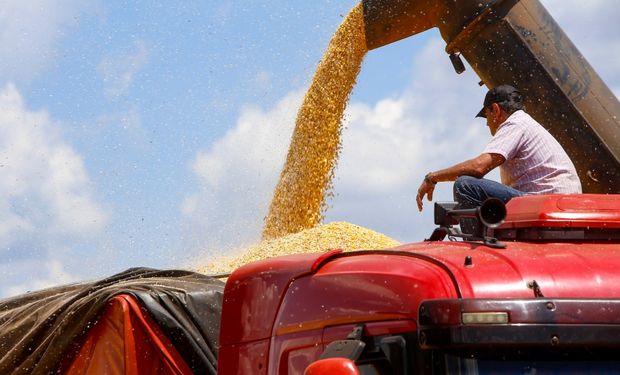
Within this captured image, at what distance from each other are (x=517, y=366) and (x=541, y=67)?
5475mm

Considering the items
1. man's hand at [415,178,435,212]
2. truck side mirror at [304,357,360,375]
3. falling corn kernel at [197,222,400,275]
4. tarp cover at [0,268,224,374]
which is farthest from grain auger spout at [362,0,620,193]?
truck side mirror at [304,357,360,375]

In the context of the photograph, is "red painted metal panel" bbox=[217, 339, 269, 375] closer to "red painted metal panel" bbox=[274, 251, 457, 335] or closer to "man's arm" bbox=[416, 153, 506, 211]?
"red painted metal panel" bbox=[274, 251, 457, 335]

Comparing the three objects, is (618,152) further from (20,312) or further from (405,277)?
(405,277)

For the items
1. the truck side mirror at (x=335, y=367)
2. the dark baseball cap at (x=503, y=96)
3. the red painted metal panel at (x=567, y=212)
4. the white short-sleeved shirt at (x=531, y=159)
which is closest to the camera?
the truck side mirror at (x=335, y=367)

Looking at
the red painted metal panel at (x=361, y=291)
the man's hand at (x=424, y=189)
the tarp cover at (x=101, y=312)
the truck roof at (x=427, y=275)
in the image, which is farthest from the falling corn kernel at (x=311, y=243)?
the red painted metal panel at (x=361, y=291)

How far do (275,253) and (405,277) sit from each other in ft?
16.6

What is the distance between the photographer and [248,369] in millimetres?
3170

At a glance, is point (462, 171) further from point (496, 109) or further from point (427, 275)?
point (427, 275)

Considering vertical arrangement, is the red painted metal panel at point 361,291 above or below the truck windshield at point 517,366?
above

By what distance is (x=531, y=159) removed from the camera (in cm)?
452

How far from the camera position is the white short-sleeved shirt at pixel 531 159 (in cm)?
448

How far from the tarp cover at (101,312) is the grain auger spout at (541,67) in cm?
382

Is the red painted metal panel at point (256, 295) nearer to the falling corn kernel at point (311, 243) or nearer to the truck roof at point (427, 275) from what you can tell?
the truck roof at point (427, 275)

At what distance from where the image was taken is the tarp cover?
392 cm
